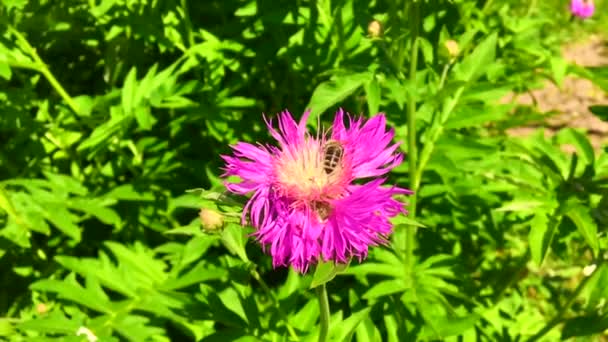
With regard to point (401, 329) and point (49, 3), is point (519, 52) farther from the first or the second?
point (49, 3)

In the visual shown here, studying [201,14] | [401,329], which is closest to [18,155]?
[201,14]

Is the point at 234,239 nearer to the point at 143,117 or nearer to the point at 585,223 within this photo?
the point at 143,117

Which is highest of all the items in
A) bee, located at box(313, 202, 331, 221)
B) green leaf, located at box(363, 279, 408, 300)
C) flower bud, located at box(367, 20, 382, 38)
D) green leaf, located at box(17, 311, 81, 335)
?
flower bud, located at box(367, 20, 382, 38)

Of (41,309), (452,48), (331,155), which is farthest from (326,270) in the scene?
(41,309)

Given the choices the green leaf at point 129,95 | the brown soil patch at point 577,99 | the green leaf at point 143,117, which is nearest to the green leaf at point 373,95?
the green leaf at point 143,117

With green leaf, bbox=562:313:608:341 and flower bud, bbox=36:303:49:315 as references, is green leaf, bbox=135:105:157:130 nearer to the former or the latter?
flower bud, bbox=36:303:49:315

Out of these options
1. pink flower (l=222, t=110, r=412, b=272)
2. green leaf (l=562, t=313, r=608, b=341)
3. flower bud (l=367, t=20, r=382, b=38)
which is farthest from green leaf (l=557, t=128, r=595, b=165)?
pink flower (l=222, t=110, r=412, b=272)
